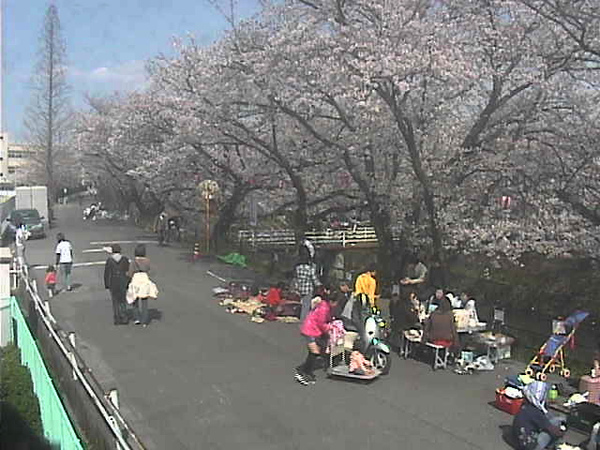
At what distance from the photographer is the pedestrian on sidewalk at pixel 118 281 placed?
1278cm

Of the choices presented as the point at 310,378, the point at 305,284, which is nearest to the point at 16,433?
the point at 310,378

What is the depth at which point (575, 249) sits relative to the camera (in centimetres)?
1291

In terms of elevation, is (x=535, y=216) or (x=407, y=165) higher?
(x=407, y=165)

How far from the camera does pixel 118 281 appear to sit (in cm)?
1276

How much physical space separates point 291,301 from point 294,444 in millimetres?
6944

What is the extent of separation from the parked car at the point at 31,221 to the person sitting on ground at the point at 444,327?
1007 inches

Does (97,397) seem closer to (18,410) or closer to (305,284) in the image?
(18,410)

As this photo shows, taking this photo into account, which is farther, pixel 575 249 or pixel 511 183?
pixel 511 183

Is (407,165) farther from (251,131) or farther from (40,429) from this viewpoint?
(40,429)

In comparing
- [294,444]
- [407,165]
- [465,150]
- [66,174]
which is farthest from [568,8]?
[66,174]

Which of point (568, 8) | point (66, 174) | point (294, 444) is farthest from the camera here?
point (66, 174)

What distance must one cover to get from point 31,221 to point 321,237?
16.0 metres

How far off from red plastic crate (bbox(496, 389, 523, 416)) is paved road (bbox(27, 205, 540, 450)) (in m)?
0.12

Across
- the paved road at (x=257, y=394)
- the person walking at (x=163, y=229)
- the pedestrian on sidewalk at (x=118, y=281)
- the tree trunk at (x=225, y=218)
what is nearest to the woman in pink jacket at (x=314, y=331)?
the paved road at (x=257, y=394)
